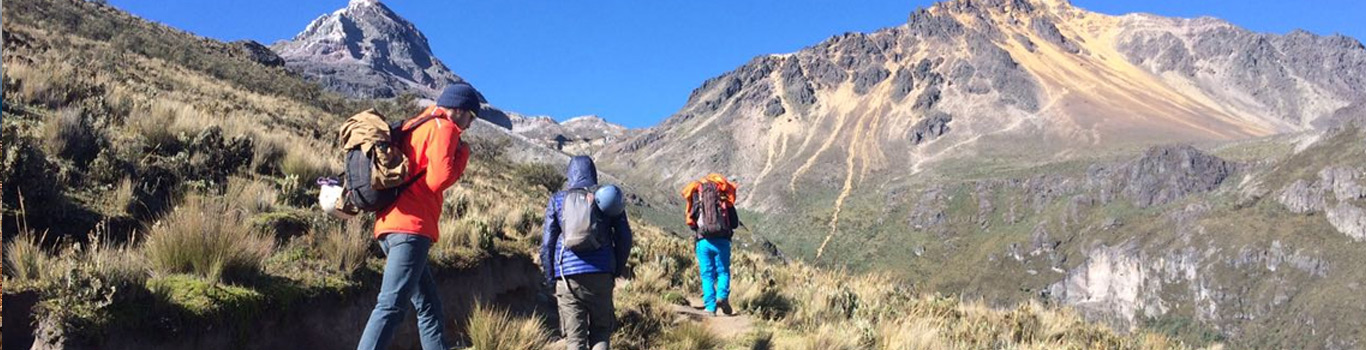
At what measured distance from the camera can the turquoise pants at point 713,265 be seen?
8.73m

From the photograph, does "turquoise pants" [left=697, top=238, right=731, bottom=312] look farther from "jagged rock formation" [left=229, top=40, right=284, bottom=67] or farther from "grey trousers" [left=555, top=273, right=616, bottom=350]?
"jagged rock formation" [left=229, top=40, right=284, bottom=67]

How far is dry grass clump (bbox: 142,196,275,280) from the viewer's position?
199 inches

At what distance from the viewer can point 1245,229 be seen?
506 ft

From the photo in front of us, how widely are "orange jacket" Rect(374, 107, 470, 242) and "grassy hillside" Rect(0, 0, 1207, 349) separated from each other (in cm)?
120

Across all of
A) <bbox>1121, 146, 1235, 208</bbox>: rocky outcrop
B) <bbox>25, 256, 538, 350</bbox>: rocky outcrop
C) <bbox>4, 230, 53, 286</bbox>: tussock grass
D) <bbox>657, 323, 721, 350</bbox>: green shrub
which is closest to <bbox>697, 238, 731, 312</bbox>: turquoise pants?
<bbox>657, 323, 721, 350</bbox>: green shrub

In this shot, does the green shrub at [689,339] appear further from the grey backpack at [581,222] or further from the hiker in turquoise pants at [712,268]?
the grey backpack at [581,222]

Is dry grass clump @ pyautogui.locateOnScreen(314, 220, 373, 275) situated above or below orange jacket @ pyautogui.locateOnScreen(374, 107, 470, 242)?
below

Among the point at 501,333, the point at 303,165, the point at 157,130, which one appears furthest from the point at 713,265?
the point at 157,130

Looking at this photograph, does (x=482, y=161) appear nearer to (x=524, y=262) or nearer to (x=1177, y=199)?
(x=524, y=262)

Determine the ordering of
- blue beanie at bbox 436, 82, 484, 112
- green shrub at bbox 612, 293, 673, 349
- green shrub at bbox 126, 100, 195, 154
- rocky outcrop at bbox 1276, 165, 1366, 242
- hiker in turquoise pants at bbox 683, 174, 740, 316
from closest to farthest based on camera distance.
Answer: blue beanie at bbox 436, 82, 484, 112, green shrub at bbox 612, 293, 673, 349, green shrub at bbox 126, 100, 195, 154, hiker in turquoise pants at bbox 683, 174, 740, 316, rocky outcrop at bbox 1276, 165, 1366, 242

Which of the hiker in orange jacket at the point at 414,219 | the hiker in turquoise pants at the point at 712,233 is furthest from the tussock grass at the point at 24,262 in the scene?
the hiker in turquoise pants at the point at 712,233

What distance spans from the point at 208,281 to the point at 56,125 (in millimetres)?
3237

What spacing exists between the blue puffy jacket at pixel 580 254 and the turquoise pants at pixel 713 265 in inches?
115

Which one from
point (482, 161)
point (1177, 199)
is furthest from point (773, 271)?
point (1177, 199)
